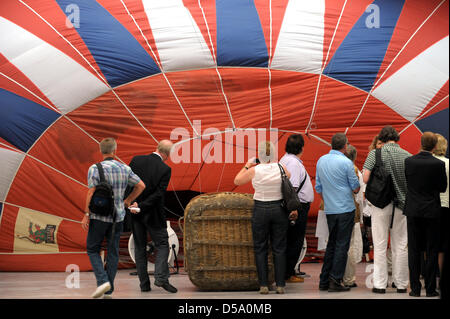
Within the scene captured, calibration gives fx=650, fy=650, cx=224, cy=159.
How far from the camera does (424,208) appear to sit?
504cm

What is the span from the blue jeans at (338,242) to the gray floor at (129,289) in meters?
0.21

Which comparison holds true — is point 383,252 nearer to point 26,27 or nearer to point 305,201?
point 305,201

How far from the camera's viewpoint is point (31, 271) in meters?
7.26

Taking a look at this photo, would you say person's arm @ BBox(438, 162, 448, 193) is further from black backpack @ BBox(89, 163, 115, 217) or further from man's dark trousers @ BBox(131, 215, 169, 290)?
black backpack @ BBox(89, 163, 115, 217)

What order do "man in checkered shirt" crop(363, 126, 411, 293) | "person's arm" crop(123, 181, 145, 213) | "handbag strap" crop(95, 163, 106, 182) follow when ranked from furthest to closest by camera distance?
"man in checkered shirt" crop(363, 126, 411, 293) → "person's arm" crop(123, 181, 145, 213) → "handbag strap" crop(95, 163, 106, 182)

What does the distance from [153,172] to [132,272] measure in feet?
6.20

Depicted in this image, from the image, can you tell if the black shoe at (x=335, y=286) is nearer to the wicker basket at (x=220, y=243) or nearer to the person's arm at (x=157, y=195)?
the wicker basket at (x=220, y=243)

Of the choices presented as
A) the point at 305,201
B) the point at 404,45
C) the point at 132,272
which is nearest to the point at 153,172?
the point at 305,201

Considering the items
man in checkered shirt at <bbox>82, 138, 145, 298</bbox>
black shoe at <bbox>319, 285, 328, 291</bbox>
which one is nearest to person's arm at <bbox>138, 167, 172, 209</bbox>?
man in checkered shirt at <bbox>82, 138, 145, 298</bbox>

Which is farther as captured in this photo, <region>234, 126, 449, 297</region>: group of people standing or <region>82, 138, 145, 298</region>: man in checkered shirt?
<region>234, 126, 449, 297</region>: group of people standing

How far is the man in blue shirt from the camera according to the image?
214 inches

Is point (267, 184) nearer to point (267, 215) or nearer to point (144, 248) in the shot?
point (267, 215)

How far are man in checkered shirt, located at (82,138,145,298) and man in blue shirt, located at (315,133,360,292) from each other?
5.13 feet

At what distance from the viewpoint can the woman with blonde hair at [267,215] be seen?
5340 mm
